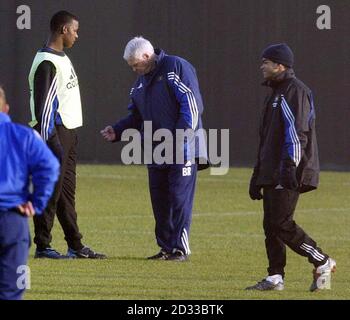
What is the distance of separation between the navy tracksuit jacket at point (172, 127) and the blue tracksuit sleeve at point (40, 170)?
595cm

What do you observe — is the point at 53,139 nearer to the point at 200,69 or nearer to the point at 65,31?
the point at 65,31

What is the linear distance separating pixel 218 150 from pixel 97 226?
12801 mm

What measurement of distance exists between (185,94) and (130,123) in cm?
77

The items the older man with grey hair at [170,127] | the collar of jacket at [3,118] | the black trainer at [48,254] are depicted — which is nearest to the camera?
the collar of jacket at [3,118]

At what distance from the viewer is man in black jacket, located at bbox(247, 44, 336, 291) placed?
1212 cm

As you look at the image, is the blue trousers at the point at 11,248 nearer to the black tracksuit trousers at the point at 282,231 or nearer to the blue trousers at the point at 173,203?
the black tracksuit trousers at the point at 282,231

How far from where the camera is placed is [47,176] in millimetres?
8883

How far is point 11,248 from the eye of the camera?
899 cm

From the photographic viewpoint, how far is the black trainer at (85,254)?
49.2ft

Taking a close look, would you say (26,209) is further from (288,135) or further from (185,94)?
(185,94)

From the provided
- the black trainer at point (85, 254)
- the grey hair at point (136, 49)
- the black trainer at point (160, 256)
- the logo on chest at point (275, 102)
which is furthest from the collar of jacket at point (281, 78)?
the black trainer at point (85, 254)

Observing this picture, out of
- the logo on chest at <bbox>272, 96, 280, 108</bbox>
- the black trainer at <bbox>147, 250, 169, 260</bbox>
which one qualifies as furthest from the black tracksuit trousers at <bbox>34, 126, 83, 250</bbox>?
the logo on chest at <bbox>272, 96, 280, 108</bbox>

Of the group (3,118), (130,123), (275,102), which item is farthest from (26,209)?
(130,123)
